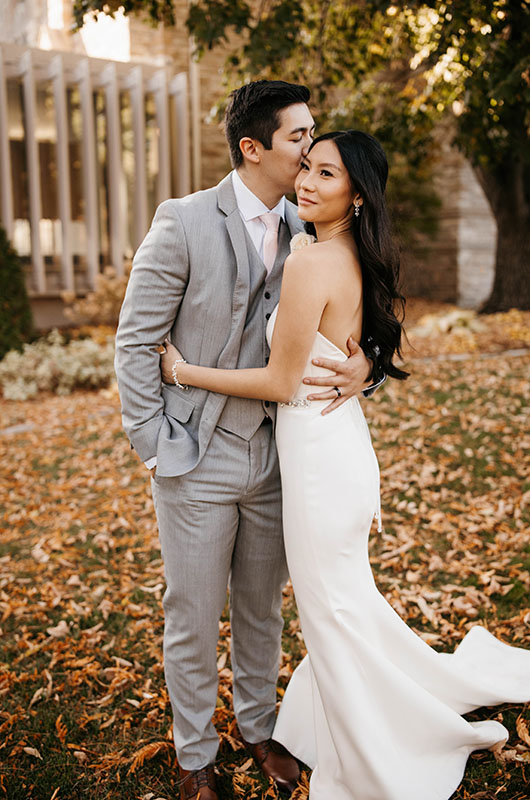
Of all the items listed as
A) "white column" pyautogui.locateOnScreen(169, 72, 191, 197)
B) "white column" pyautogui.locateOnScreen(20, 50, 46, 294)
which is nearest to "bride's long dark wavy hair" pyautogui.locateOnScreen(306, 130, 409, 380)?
"white column" pyautogui.locateOnScreen(20, 50, 46, 294)

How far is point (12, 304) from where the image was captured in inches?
386

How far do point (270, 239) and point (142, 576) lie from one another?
108 inches

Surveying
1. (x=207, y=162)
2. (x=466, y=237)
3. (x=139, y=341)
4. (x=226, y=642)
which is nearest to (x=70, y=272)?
(x=207, y=162)

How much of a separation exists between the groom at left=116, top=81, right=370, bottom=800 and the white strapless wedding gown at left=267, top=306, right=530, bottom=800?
13cm

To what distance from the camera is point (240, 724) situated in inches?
109

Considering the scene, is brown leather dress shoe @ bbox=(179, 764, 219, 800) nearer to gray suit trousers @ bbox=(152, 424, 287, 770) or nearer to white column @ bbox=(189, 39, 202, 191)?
gray suit trousers @ bbox=(152, 424, 287, 770)

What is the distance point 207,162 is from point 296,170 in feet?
41.3

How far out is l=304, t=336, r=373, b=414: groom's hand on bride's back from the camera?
234cm

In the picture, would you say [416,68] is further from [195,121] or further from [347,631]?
[347,631]

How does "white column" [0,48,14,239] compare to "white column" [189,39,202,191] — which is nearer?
"white column" [0,48,14,239]

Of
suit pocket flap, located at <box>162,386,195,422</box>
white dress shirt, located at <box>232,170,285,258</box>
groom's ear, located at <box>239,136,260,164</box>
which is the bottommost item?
suit pocket flap, located at <box>162,386,195,422</box>

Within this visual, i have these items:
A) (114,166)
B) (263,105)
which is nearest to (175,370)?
(263,105)

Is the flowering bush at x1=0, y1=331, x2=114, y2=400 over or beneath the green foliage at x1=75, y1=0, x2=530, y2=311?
beneath

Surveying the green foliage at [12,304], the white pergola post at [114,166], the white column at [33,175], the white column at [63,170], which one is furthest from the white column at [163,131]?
the green foliage at [12,304]
